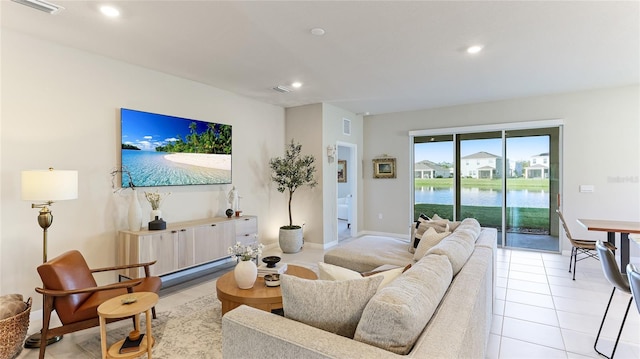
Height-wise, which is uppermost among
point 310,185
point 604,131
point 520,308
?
point 604,131

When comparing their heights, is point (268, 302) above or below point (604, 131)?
below

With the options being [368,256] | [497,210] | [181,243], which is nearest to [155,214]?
[181,243]

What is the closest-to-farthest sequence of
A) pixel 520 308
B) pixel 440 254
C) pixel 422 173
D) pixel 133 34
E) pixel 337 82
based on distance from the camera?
pixel 440 254, pixel 133 34, pixel 520 308, pixel 337 82, pixel 422 173

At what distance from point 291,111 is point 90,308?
4.53 metres

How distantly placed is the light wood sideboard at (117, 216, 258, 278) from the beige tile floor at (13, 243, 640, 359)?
1.20ft

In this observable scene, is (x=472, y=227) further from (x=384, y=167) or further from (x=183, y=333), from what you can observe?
(x=384, y=167)

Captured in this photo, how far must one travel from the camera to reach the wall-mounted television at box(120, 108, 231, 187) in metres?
3.68

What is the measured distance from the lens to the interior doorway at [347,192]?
23.0 feet

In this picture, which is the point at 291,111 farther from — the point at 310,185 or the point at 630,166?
the point at 630,166

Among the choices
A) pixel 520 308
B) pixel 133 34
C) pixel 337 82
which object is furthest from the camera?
pixel 337 82

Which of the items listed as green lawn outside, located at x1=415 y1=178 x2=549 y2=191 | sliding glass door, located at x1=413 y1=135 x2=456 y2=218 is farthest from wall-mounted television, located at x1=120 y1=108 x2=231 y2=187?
green lawn outside, located at x1=415 y1=178 x2=549 y2=191

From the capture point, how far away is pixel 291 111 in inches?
239

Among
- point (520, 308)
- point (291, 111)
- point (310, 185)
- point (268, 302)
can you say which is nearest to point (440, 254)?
point (268, 302)

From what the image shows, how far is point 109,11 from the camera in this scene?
252 centimetres
